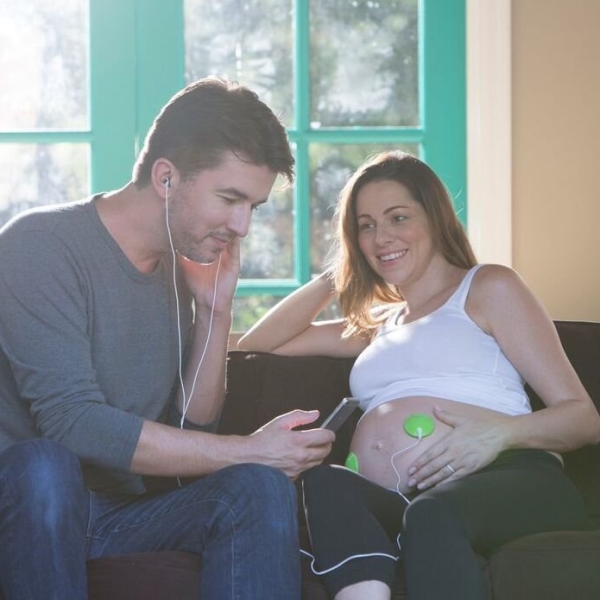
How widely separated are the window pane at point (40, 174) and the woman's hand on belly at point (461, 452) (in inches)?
55.0

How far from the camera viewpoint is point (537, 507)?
2357mm

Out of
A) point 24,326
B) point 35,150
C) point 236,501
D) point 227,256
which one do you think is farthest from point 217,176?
point 35,150

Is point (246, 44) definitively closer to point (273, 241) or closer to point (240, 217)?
point (273, 241)

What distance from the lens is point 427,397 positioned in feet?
8.61

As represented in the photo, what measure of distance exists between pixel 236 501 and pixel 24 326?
499 millimetres

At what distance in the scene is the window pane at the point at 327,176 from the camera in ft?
11.4

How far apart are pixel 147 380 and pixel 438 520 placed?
25.3 inches

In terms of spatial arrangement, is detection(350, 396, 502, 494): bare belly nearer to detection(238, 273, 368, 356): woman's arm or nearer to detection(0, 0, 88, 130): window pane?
detection(238, 273, 368, 356): woman's arm

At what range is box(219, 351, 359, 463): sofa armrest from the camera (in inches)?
114

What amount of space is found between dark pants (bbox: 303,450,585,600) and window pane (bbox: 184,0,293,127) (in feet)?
4.52

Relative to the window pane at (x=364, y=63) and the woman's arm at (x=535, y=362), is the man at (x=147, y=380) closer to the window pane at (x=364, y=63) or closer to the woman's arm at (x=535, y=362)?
the woman's arm at (x=535, y=362)

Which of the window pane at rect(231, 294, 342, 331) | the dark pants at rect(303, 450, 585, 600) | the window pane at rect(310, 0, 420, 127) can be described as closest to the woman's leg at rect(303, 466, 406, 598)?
the dark pants at rect(303, 450, 585, 600)

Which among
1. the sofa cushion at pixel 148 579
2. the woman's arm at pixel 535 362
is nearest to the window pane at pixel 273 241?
the woman's arm at pixel 535 362

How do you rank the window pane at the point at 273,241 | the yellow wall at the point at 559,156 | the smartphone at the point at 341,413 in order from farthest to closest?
the window pane at the point at 273,241
the yellow wall at the point at 559,156
the smartphone at the point at 341,413
